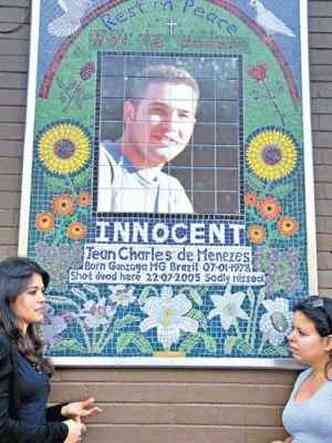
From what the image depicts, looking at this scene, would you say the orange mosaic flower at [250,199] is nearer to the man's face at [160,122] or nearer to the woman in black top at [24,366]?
the man's face at [160,122]

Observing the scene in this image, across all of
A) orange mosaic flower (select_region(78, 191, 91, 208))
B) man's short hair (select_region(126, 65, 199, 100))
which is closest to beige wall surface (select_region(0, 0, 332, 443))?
orange mosaic flower (select_region(78, 191, 91, 208))

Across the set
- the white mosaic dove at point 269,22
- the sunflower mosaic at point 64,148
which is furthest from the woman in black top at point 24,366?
the white mosaic dove at point 269,22

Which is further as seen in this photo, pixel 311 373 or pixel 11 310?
pixel 311 373

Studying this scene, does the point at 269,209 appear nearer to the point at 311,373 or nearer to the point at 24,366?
the point at 311,373

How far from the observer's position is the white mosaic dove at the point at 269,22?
10.1ft

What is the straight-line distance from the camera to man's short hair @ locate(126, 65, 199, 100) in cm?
299

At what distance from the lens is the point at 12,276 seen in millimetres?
2314

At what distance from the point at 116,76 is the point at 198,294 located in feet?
3.69

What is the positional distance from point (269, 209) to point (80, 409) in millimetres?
1220

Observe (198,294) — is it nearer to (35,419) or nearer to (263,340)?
(263,340)

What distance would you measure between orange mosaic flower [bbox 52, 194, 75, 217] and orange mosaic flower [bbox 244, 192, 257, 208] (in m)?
0.80

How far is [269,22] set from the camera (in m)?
3.10

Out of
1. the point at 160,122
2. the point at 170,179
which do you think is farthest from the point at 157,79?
the point at 170,179

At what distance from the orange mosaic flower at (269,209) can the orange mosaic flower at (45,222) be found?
96cm
